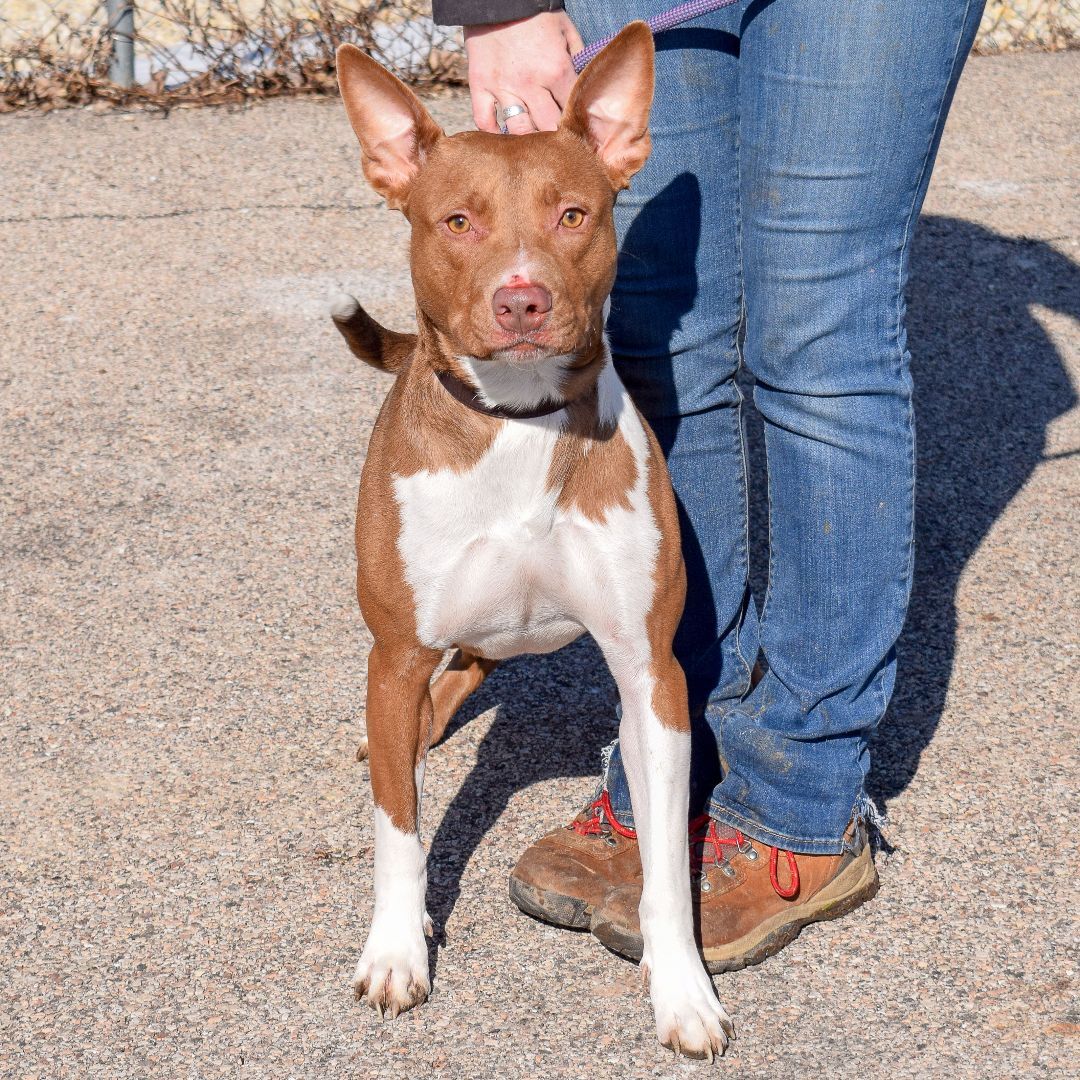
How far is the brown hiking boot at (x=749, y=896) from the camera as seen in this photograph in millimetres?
2914

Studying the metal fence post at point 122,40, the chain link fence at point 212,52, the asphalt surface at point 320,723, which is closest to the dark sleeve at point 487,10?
the asphalt surface at point 320,723

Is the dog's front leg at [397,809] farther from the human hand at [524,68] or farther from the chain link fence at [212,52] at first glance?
the chain link fence at [212,52]

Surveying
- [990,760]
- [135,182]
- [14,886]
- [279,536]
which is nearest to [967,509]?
[990,760]

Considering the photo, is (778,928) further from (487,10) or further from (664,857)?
(487,10)

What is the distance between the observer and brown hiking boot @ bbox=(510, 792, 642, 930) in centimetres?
300

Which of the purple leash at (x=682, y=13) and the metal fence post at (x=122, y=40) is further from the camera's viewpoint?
the metal fence post at (x=122, y=40)

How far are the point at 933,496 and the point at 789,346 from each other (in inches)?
83.5

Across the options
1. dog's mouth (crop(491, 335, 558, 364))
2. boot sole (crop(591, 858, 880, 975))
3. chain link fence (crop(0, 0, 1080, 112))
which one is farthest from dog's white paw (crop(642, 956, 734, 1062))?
chain link fence (crop(0, 0, 1080, 112))

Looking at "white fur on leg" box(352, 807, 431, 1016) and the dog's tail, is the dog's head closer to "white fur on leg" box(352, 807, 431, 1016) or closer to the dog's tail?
the dog's tail

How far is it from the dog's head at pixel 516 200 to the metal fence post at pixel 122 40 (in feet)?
16.7

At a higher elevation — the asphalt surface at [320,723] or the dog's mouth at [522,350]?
the dog's mouth at [522,350]

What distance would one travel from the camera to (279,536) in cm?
443

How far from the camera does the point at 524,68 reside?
2752mm

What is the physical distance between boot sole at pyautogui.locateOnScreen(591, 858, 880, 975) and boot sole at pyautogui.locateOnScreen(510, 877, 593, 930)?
0.04 metres
